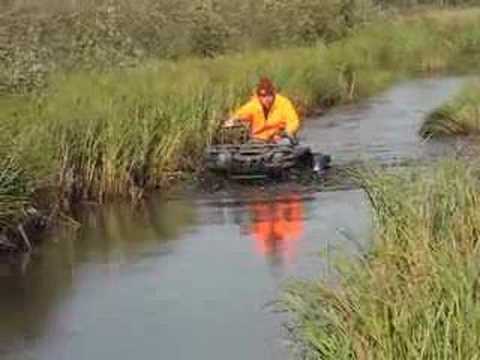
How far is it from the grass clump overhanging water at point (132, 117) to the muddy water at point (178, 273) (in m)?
0.60

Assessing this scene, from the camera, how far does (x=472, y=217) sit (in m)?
10.1

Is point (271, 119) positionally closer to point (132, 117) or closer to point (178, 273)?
point (132, 117)

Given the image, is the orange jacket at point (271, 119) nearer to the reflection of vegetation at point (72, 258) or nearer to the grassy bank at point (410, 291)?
the reflection of vegetation at point (72, 258)

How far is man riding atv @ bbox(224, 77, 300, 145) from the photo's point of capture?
20.1 metres

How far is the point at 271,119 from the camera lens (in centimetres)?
2028

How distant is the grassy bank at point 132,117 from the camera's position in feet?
58.0

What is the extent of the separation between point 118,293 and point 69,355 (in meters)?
2.20

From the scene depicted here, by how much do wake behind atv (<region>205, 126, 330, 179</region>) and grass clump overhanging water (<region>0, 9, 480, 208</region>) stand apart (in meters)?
0.70

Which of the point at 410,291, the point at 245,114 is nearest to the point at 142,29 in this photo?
the point at 245,114

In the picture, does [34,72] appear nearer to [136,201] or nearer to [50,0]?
[136,201]

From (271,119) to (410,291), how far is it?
39.9 ft

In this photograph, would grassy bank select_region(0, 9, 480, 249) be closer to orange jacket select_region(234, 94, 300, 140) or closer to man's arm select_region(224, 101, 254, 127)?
man's arm select_region(224, 101, 254, 127)

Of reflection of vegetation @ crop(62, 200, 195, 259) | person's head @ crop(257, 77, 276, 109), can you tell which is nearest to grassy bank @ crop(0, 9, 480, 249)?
reflection of vegetation @ crop(62, 200, 195, 259)

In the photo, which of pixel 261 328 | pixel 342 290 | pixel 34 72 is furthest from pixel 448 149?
pixel 342 290
